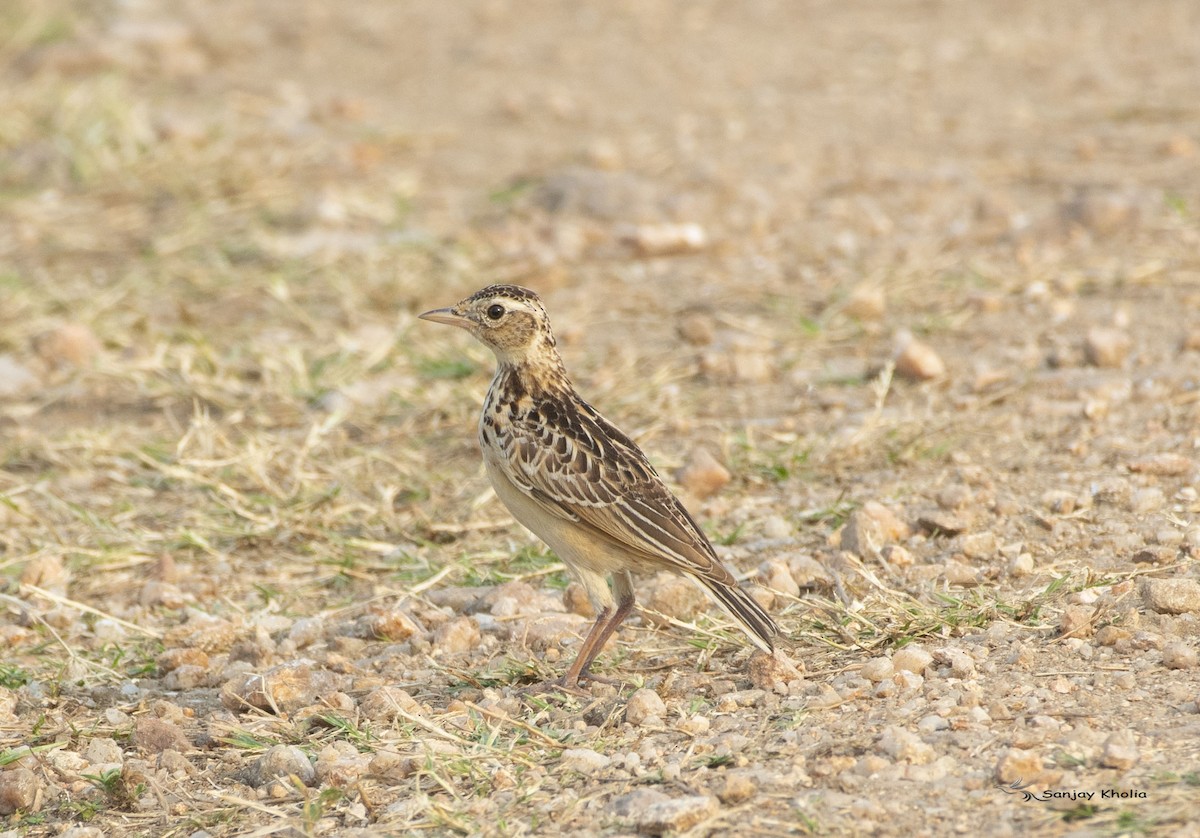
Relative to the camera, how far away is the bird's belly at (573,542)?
5.65m

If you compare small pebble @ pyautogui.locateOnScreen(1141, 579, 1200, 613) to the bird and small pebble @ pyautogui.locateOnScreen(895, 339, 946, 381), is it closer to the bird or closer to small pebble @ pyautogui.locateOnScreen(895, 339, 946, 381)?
the bird

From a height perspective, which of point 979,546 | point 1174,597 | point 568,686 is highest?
point 1174,597

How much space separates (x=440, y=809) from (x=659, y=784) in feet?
2.10

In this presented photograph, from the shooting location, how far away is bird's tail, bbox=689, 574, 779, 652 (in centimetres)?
515

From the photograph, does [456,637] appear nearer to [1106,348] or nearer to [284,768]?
[284,768]

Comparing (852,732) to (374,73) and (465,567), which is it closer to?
(465,567)

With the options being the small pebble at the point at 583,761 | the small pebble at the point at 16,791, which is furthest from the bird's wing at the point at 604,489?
the small pebble at the point at 16,791

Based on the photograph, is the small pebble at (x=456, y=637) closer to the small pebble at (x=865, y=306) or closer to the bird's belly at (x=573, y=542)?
the bird's belly at (x=573, y=542)

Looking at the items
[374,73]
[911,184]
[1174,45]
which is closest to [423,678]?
[911,184]

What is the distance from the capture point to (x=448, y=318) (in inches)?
248

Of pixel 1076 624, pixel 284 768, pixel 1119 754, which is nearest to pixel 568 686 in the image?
pixel 284 768

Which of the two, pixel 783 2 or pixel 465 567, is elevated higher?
pixel 783 2

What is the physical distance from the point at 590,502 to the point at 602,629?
0.45m

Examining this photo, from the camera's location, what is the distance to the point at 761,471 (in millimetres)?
7234
